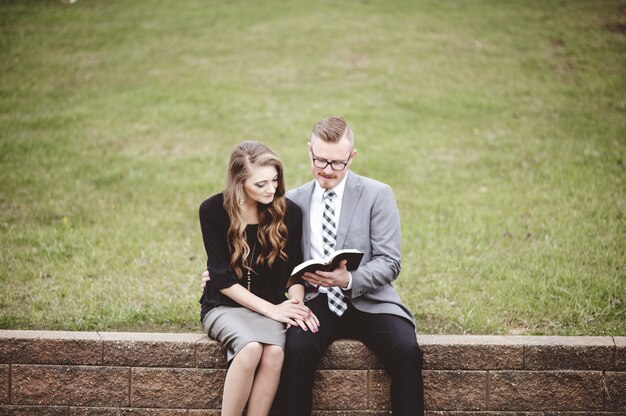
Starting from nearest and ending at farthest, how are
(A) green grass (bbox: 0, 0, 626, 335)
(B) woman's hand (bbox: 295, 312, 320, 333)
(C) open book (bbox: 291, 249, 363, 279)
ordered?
(C) open book (bbox: 291, 249, 363, 279), (B) woman's hand (bbox: 295, 312, 320, 333), (A) green grass (bbox: 0, 0, 626, 335)

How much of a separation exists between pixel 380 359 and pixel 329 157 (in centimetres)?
124

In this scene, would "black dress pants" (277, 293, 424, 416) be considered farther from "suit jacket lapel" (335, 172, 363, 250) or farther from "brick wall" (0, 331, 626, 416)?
"suit jacket lapel" (335, 172, 363, 250)

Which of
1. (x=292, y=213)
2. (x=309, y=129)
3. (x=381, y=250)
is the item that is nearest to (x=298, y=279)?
(x=292, y=213)

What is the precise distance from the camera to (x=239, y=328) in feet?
11.9

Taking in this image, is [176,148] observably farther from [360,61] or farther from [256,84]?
[360,61]

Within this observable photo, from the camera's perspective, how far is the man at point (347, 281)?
3545 mm

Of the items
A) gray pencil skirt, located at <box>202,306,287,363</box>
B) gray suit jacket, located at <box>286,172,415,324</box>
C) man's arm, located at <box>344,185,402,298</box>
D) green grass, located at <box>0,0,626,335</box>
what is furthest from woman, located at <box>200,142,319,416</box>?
green grass, located at <box>0,0,626,335</box>

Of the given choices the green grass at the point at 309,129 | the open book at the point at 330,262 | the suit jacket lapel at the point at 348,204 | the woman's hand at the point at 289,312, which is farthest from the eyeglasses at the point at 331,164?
the green grass at the point at 309,129

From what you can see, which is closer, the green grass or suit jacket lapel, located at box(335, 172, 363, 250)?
suit jacket lapel, located at box(335, 172, 363, 250)

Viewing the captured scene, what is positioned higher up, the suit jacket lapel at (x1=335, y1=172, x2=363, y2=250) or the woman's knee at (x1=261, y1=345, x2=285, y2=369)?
the suit jacket lapel at (x1=335, y1=172, x2=363, y2=250)

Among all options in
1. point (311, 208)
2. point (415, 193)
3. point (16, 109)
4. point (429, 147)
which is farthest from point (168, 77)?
point (311, 208)

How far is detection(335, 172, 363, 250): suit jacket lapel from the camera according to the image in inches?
153

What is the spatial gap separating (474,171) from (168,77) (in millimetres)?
6882

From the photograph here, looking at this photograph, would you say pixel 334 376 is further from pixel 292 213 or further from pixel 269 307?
pixel 292 213
